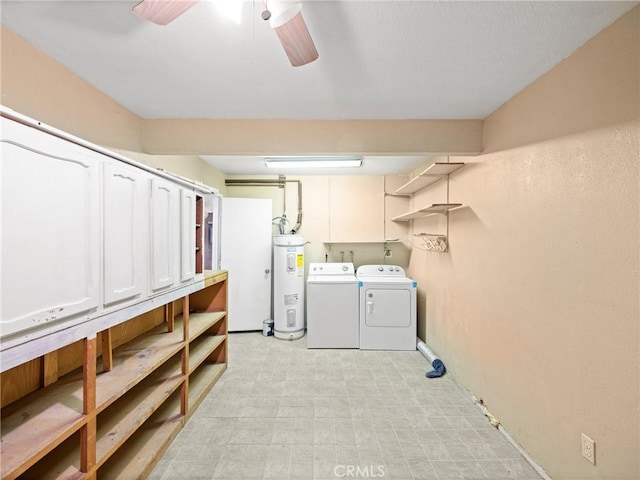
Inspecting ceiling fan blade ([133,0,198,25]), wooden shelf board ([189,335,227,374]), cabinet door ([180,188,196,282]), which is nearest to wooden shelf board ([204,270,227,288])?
cabinet door ([180,188,196,282])

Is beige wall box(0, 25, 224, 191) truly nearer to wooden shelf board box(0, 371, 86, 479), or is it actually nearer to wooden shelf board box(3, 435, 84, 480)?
wooden shelf board box(0, 371, 86, 479)

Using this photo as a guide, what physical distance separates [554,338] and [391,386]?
146 cm

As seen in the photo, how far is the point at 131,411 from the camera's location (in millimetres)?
1538

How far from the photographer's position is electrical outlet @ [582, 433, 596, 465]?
4.09 feet

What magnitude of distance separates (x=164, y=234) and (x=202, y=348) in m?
1.29

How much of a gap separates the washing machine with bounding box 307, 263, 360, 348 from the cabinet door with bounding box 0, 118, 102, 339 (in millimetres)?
2432

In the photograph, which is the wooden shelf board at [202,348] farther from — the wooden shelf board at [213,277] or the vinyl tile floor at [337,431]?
the wooden shelf board at [213,277]

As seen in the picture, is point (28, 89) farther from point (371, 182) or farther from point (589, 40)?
point (371, 182)

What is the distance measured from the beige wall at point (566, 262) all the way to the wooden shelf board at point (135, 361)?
2315mm

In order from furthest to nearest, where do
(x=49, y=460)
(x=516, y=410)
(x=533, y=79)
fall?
(x=516, y=410) → (x=533, y=79) → (x=49, y=460)

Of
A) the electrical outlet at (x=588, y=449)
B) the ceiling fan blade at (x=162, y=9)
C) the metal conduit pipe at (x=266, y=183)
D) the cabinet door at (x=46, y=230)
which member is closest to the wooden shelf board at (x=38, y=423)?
the cabinet door at (x=46, y=230)

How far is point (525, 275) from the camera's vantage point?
1.68m

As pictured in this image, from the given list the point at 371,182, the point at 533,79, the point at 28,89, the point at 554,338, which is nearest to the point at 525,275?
the point at 554,338

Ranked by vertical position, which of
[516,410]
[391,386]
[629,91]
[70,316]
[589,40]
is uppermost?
[589,40]
